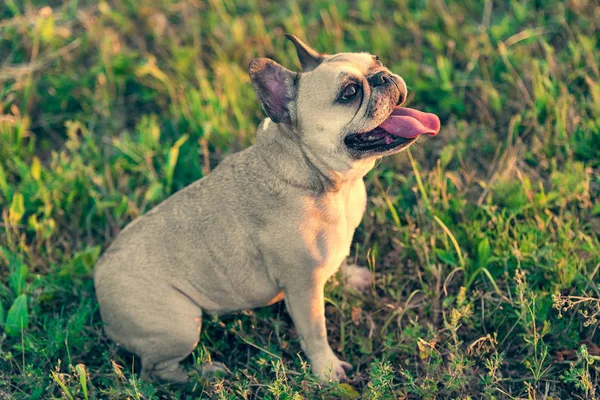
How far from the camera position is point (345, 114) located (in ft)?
13.8

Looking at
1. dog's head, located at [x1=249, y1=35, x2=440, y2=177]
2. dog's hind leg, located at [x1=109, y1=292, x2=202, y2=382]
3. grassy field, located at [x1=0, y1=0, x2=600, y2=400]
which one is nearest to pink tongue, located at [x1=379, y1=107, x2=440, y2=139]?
dog's head, located at [x1=249, y1=35, x2=440, y2=177]

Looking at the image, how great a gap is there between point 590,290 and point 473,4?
3890 mm

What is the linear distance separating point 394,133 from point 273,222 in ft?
3.28

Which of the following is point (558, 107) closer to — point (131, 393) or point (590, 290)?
point (590, 290)

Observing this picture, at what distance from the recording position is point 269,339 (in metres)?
5.02

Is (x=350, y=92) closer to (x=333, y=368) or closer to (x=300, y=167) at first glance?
(x=300, y=167)

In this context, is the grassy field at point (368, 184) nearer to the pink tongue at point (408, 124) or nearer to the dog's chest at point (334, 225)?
the dog's chest at point (334, 225)

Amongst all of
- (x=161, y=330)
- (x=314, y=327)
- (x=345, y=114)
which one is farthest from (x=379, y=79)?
(x=161, y=330)

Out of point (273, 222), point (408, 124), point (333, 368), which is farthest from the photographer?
point (333, 368)

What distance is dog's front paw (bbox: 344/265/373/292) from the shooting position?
5.43 meters

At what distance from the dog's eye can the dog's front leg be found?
50.2 inches

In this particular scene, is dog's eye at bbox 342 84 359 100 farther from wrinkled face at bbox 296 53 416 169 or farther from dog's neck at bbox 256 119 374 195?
dog's neck at bbox 256 119 374 195

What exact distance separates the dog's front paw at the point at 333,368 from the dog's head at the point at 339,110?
1.48 metres

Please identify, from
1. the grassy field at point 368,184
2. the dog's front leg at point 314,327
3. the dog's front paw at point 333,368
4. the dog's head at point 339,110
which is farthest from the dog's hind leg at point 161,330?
the dog's head at point 339,110
